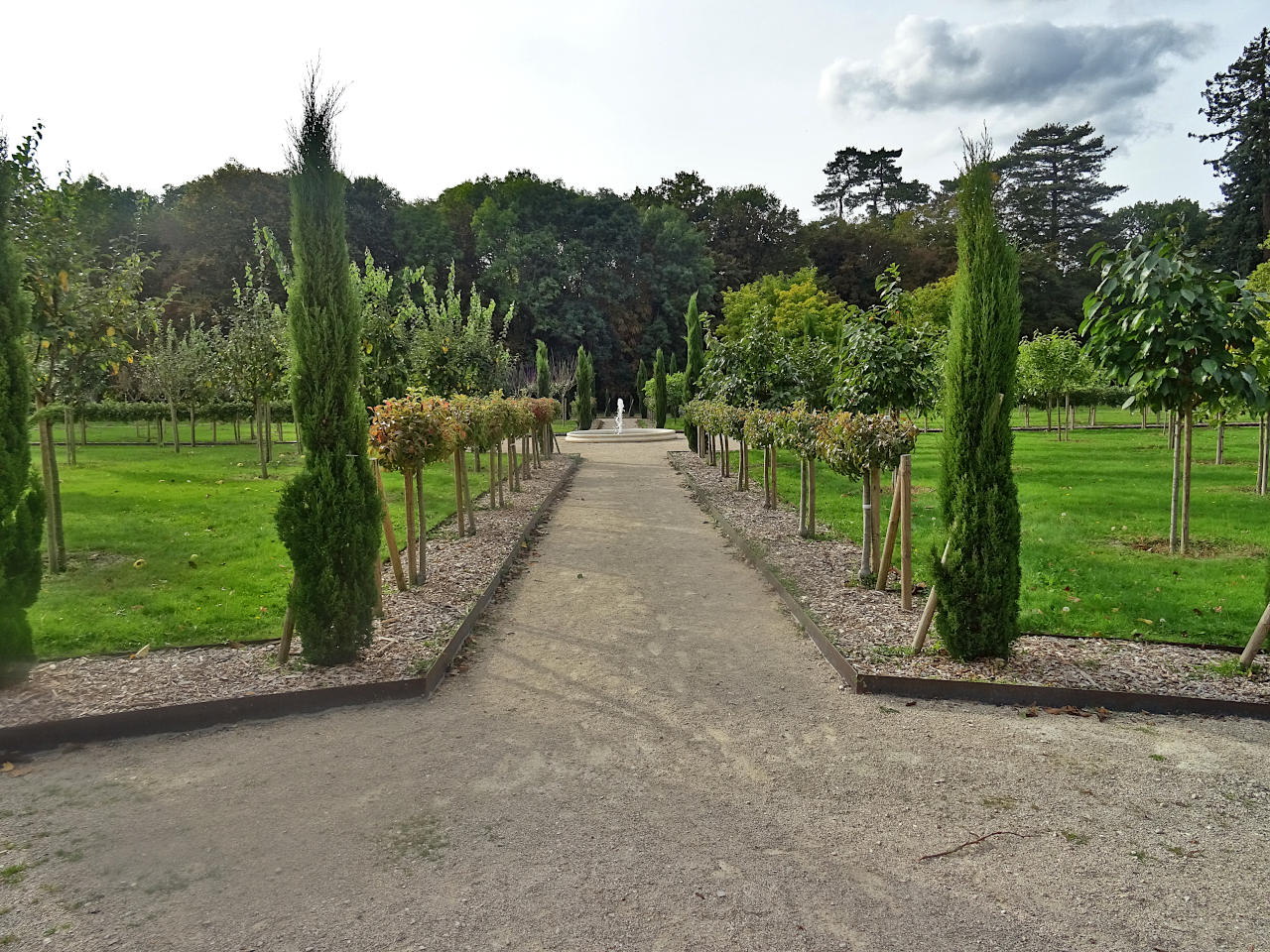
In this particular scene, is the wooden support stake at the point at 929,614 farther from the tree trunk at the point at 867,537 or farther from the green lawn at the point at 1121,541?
the tree trunk at the point at 867,537

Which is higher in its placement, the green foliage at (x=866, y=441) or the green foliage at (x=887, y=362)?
the green foliage at (x=887, y=362)

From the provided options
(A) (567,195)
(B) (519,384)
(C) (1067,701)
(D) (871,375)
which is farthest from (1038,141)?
(C) (1067,701)

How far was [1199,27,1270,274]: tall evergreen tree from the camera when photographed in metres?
48.3

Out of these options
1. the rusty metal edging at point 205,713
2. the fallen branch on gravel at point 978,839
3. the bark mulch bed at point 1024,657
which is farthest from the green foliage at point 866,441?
the rusty metal edging at point 205,713

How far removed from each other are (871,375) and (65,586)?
329 inches

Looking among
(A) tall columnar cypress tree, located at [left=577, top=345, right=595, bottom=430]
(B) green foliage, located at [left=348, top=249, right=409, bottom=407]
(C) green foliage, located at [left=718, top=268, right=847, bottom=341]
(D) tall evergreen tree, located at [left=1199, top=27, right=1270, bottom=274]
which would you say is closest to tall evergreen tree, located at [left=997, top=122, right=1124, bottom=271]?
(D) tall evergreen tree, located at [left=1199, top=27, right=1270, bottom=274]

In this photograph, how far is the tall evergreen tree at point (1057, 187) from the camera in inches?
2377

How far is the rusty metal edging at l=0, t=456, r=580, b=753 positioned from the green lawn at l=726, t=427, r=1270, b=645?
3.64 metres

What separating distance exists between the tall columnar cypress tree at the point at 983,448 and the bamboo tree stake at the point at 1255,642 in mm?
1401

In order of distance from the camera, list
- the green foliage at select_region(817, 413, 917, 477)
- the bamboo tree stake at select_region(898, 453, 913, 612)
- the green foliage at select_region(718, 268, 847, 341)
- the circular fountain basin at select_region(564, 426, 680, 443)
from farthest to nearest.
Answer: the circular fountain basin at select_region(564, 426, 680, 443) < the green foliage at select_region(718, 268, 847, 341) < the green foliage at select_region(817, 413, 917, 477) < the bamboo tree stake at select_region(898, 453, 913, 612)

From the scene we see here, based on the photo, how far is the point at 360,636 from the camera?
5730 mm

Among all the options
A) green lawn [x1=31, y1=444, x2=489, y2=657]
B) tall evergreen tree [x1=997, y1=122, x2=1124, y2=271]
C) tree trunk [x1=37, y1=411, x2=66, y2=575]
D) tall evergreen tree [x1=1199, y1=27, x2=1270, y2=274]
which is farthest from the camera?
tall evergreen tree [x1=997, y1=122, x2=1124, y2=271]

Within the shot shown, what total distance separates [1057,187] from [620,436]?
47727mm

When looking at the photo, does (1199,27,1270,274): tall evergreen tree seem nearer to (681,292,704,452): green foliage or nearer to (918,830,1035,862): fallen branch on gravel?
(681,292,704,452): green foliage
